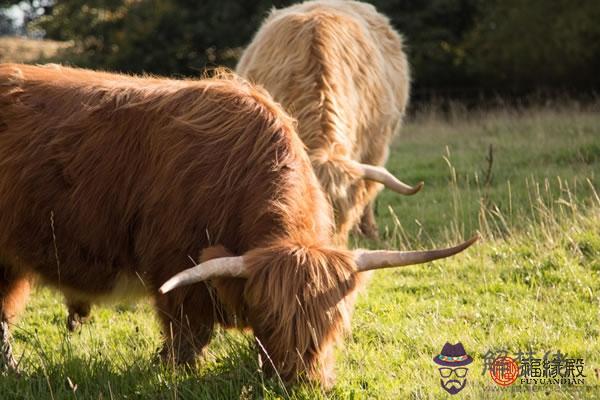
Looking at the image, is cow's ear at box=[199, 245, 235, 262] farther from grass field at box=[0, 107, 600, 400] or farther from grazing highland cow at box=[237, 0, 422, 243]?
grazing highland cow at box=[237, 0, 422, 243]

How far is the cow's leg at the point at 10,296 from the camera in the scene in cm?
491

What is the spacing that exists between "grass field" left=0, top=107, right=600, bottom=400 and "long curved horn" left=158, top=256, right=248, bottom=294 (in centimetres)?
50

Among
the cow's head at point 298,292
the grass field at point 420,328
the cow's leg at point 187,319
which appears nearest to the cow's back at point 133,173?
the cow's leg at point 187,319

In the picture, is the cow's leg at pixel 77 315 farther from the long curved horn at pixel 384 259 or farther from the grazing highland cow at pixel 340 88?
the long curved horn at pixel 384 259

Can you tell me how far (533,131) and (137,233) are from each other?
349 inches

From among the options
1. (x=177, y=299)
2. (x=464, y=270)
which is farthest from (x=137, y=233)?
(x=464, y=270)

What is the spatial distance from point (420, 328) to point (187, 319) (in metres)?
1.53

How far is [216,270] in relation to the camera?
3738mm

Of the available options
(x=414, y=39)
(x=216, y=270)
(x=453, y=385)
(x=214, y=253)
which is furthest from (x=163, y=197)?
(x=414, y=39)

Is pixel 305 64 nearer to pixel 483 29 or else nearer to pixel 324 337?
pixel 324 337

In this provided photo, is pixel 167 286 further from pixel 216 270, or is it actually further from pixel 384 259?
pixel 384 259

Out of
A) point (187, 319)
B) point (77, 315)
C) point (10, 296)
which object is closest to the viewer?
point (187, 319)

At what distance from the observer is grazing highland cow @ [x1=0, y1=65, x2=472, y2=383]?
3.81 meters

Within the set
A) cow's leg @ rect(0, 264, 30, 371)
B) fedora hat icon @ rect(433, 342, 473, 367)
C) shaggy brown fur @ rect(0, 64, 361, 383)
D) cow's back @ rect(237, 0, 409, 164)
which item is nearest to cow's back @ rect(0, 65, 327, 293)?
shaggy brown fur @ rect(0, 64, 361, 383)
